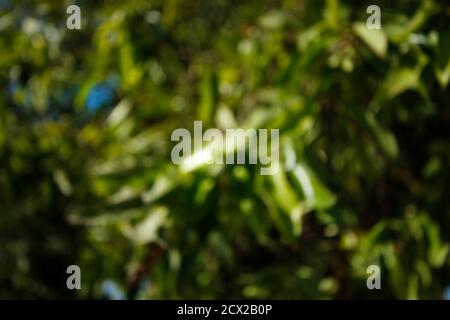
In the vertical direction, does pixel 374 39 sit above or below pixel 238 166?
above

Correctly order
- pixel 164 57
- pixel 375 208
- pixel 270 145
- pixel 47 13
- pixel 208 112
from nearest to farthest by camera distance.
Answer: pixel 270 145 → pixel 208 112 → pixel 375 208 → pixel 164 57 → pixel 47 13

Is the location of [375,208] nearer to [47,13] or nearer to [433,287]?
[433,287]

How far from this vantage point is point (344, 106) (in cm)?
144

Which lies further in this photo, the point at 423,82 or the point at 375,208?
the point at 375,208

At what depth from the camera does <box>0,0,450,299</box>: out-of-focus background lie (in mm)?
1412

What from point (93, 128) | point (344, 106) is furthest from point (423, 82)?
point (93, 128)

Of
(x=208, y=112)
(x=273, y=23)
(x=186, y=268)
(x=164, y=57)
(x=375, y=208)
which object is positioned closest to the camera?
(x=186, y=268)

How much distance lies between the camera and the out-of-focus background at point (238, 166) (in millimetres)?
1412

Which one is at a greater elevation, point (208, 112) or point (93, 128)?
point (93, 128)

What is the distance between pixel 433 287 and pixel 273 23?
2.94 feet

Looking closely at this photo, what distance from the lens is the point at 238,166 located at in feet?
4.43

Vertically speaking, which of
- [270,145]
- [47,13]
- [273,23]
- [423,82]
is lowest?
[270,145]

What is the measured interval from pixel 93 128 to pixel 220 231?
129 centimetres

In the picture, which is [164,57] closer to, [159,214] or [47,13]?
[47,13]
